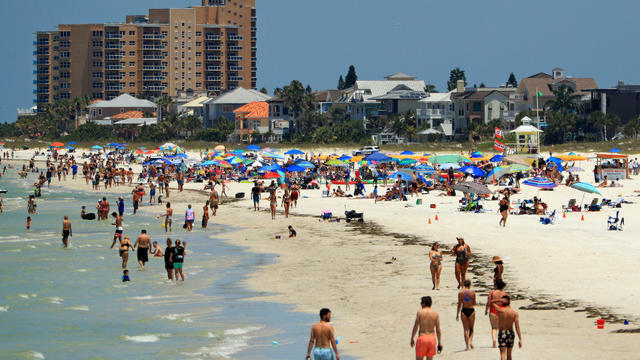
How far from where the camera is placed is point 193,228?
115 ft

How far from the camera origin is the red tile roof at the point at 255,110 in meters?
108

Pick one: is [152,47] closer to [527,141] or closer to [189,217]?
[527,141]

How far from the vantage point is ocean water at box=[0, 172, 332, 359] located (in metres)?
15.3

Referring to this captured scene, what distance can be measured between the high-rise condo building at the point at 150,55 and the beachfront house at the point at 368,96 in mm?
51986

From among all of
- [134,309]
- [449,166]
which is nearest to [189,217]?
[134,309]

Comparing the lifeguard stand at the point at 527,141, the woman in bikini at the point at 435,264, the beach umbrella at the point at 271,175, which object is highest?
the lifeguard stand at the point at 527,141

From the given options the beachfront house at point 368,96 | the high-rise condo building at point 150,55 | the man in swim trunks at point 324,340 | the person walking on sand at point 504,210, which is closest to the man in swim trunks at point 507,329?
the man in swim trunks at point 324,340

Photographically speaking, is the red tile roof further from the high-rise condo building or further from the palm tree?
the high-rise condo building

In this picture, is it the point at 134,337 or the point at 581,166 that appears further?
the point at 581,166

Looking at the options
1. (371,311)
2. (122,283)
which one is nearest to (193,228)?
(122,283)

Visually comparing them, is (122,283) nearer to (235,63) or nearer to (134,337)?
(134,337)

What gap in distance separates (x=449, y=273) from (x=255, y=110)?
8943cm

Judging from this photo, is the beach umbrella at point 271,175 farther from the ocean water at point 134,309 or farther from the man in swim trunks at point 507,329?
the man in swim trunks at point 507,329

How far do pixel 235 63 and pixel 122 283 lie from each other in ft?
461
